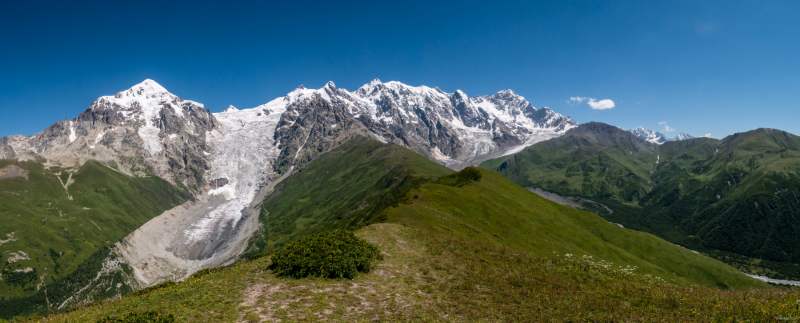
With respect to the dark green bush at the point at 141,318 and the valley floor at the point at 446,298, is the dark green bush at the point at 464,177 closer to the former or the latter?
the valley floor at the point at 446,298

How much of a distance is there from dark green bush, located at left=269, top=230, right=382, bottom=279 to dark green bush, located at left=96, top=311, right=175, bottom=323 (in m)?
9.37

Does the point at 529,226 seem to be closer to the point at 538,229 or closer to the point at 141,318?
the point at 538,229

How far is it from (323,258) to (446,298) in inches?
383

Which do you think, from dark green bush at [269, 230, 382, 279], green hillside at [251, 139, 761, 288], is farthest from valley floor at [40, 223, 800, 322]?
green hillside at [251, 139, 761, 288]

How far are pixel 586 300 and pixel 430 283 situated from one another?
1051 cm

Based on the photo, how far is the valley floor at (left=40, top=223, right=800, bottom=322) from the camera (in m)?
18.3

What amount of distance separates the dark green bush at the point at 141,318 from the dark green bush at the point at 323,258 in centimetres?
937

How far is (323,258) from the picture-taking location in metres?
25.6

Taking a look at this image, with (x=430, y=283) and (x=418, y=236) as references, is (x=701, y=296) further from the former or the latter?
(x=418, y=236)

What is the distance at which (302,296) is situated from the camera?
21.1 metres

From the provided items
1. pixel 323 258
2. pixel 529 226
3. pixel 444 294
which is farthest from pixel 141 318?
pixel 529 226

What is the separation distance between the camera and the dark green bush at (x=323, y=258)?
2488 cm

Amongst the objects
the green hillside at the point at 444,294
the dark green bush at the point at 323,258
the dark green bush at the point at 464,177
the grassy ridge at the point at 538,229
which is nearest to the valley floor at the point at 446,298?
the green hillside at the point at 444,294

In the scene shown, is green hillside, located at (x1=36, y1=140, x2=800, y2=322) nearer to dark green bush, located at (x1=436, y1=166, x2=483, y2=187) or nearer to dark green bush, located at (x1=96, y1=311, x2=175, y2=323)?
dark green bush, located at (x1=96, y1=311, x2=175, y2=323)
